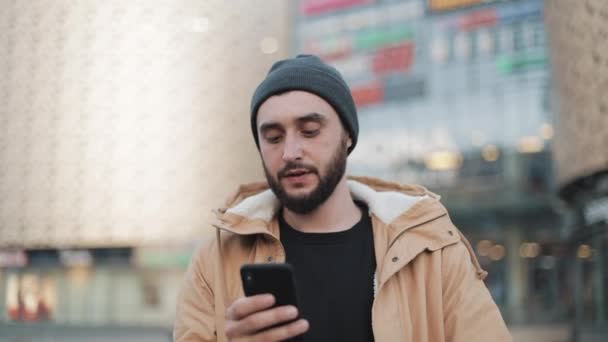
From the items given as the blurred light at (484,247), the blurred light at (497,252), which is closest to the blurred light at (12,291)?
the blurred light at (484,247)

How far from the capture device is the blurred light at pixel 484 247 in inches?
1446

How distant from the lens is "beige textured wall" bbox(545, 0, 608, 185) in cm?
1376

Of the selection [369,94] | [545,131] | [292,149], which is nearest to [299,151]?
[292,149]

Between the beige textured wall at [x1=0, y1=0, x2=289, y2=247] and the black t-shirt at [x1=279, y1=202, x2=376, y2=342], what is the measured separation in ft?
99.5

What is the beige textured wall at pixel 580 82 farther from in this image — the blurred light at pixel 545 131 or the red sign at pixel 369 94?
the red sign at pixel 369 94

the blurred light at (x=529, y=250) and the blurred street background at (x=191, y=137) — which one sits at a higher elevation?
the blurred street background at (x=191, y=137)

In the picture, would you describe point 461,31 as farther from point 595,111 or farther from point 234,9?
point 595,111

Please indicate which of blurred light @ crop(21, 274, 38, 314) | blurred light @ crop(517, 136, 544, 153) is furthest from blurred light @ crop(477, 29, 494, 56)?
blurred light @ crop(21, 274, 38, 314)

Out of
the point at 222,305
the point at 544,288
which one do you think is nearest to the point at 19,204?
the point at 544,288

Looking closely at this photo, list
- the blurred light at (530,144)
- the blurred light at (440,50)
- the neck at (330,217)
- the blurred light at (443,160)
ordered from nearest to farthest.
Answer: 1. the neck at (330,217)
2. the blurred light at (530,144)
3. the blurred light at (443,160)
4. the blurred light at (440,50)

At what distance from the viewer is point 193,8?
113 feet

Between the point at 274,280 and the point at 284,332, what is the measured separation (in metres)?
0.14

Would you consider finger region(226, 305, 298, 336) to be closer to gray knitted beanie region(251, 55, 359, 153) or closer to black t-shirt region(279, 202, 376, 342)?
black t-shirt region(279, 202, 376, 342)

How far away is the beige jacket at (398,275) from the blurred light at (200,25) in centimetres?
3356
